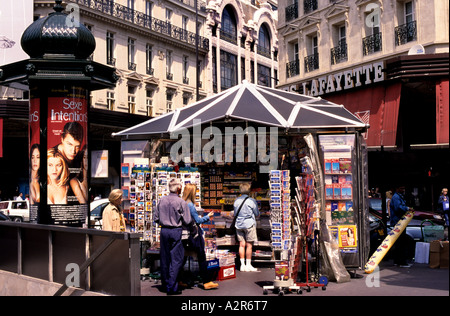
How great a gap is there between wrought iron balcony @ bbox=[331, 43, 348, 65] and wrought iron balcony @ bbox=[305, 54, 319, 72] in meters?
1.26

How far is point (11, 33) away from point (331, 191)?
25.1m

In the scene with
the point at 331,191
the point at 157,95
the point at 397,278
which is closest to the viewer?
the point at 397,278

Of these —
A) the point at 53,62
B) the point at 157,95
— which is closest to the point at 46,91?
the point at 53,62

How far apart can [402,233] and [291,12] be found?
20.8m

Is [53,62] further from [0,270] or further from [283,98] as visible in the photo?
[283,98]

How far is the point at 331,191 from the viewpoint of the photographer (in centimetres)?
1105

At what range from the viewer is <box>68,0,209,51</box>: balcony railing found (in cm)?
3647

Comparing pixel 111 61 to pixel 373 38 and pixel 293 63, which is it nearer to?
pixel 293 63

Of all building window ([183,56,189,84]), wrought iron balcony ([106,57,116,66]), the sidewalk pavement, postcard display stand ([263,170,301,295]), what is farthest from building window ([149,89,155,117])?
the sidewalk pavement

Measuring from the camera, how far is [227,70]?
52.7m

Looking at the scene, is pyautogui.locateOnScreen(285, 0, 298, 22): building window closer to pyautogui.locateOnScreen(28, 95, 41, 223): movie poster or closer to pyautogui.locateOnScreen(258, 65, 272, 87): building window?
pyautogui.locateOnScreen(28, 95, 41, 223): movie poster

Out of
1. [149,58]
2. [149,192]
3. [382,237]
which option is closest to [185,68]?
[149,58]

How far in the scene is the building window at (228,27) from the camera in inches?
2081

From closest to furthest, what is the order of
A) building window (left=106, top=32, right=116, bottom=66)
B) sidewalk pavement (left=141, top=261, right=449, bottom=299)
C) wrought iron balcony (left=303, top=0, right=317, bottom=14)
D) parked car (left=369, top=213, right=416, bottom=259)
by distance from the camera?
sidewalk pavement (left=141, top=261, right=449, bottom=299) → parked car (left=369, top=213, right=416, bottom=259) → wrought iron balcony (left=303, top=0, right=317, bottom=14) → building window (left=106, top=32, right=116, bottom=66)
